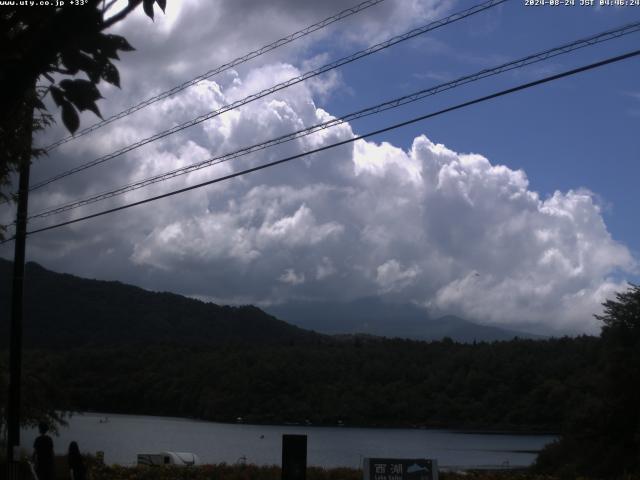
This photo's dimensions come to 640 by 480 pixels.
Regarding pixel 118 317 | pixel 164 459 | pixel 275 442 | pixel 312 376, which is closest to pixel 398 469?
pixel 164 459

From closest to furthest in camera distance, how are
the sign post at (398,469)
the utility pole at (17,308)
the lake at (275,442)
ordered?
the sign post at (398,469)
the utility pole at (17,308)
the lake at (275,442)

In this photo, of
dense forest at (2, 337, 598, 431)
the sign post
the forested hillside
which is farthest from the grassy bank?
the forested hillside

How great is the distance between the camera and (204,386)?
105 metres

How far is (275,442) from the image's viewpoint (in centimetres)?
7256

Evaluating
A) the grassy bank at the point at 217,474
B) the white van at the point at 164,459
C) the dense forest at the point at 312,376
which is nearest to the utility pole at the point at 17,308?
the grassy bank at the point at 217,474

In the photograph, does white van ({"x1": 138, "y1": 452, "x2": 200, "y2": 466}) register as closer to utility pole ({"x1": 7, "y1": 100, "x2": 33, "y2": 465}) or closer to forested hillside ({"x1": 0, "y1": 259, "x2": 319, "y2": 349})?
utility pole ({"x1": 7, "y1": 100, "x2": 33, "y2": 465})

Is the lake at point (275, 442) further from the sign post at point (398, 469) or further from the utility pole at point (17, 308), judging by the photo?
the sign post at point (398, 469)

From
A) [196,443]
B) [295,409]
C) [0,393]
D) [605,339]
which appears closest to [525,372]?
[295,409]

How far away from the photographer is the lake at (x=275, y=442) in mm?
58781

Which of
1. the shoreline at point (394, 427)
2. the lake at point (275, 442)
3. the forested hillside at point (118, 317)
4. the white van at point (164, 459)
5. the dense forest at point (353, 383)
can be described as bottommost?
the white van at point (164, 459)

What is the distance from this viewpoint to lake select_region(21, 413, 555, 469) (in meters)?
58.8

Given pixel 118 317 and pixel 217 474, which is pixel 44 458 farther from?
pixel 118 317

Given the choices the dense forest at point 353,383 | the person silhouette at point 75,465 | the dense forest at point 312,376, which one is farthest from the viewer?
the dense forest at point 353,383

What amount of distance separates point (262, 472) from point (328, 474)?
5.72ft
